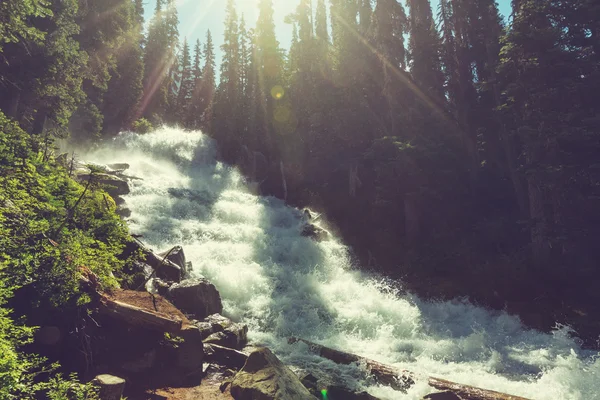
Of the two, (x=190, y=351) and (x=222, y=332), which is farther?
(x=222, y=332)

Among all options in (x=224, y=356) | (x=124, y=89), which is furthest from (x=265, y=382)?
(x=124, y=89)

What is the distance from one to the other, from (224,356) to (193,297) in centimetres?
248

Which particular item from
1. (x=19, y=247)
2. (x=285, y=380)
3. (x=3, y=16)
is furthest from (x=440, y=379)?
(x=3, y=16)

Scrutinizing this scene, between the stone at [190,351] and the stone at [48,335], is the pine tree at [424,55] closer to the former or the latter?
the stone at [190,351]

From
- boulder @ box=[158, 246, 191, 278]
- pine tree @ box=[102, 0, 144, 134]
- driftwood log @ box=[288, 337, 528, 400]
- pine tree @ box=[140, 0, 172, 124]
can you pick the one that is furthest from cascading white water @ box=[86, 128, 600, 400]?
pine tree @ box=[140, 0, 172, 124]

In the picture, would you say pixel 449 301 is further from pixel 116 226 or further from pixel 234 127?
pixel 234 127

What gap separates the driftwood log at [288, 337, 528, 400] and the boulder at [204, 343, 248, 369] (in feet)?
9.23

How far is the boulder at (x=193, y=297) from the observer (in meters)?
10.8

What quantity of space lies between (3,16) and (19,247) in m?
6.32

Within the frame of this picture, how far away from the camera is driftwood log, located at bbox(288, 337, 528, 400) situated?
28.1 ft

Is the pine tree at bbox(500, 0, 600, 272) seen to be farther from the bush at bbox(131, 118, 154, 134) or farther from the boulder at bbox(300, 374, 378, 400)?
the bush at bbox(131, 118, 154, 134)

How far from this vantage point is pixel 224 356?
9.12 metres

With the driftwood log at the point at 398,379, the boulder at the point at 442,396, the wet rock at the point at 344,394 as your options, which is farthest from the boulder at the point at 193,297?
the boulder at the point at 442,396

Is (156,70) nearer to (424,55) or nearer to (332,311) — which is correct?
(424,55)
